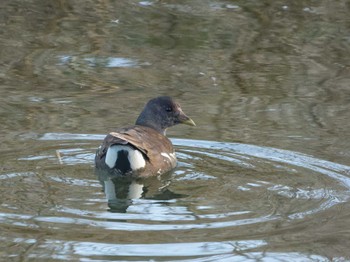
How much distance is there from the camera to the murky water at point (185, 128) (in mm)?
7891

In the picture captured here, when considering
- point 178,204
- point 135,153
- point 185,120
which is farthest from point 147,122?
point 178,204

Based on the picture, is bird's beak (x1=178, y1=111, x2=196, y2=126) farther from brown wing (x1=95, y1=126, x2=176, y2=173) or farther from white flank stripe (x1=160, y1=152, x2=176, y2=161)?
white flank stripe (x1=160, y1=152, x2=176, y2=161)

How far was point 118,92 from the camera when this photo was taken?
496 inches

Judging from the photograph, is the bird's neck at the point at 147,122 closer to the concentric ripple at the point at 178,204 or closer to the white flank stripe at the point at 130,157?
the concentric ripple at the point at 178,204

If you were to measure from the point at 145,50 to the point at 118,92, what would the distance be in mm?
1704

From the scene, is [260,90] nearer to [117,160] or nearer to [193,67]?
[193,67]

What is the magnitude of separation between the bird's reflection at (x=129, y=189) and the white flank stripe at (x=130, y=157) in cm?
12

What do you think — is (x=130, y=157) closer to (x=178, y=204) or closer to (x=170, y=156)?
(x=170, y=156)

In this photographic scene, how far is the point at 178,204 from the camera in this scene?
8.73 meters

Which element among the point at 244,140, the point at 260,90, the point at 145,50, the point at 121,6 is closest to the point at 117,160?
the point at 244,140

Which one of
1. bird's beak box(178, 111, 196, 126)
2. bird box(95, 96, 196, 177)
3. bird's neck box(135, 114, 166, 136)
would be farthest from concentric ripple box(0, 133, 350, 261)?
bird's neck box(135, 114, 166, 136)

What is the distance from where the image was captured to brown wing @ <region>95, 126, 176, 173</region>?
9771 millimetres

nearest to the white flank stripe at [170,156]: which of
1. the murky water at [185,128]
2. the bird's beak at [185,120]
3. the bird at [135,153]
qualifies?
the bird at [135,153]

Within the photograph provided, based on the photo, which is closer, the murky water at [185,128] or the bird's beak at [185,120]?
the murky water at [185,128]
